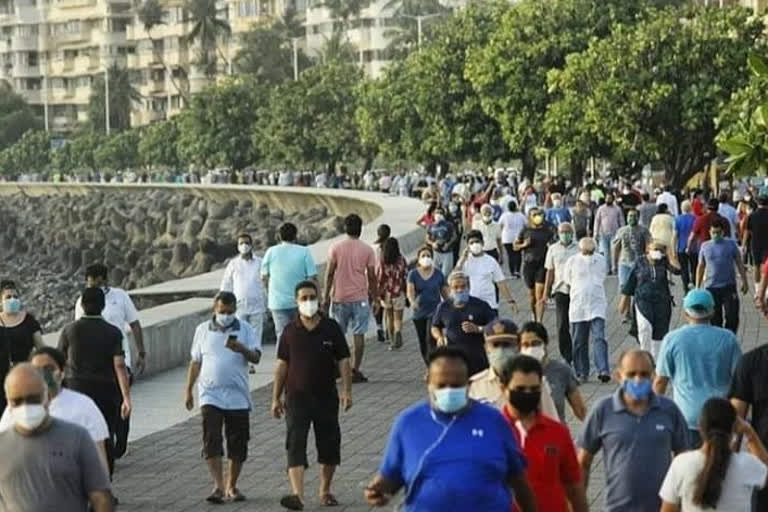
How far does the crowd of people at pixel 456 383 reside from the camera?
8930 mm

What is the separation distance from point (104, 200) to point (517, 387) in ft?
329

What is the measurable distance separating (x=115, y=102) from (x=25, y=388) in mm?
143042

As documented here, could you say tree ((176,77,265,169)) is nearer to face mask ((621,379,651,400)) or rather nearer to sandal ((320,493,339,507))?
sandal ((320,493,339,507))

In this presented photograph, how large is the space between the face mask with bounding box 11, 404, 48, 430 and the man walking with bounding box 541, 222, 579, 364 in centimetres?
1206

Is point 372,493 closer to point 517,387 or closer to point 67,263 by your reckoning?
point 517,387

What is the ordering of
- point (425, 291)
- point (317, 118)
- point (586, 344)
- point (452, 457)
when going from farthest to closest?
1. point (317, 118)
2. point (425, 291)
3. point (586, 344)
4. point (452, 457)

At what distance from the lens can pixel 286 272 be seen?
20.0m

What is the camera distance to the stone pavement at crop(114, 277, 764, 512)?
1422 centimetres

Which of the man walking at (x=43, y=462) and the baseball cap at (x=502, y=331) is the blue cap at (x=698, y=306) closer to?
the baseball cap at (x=502, y=331)

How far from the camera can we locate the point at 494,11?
6994 centimetres

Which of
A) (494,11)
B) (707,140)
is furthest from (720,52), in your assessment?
(494,11)

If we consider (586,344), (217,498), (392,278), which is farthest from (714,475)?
(392,278)

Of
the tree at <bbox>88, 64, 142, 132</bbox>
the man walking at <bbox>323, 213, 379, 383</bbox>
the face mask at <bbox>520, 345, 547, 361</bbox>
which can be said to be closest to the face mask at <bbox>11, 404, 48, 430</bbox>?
the face mask at <bbox>520, 345, 547, 361</bbox>

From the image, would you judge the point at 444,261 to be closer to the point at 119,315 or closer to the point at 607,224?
the point at 607,224
